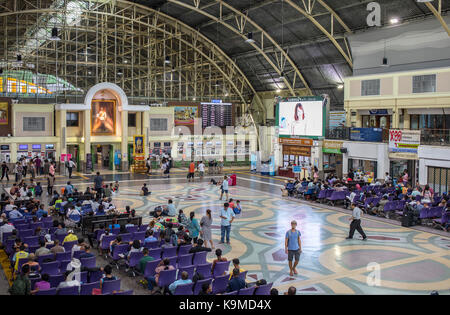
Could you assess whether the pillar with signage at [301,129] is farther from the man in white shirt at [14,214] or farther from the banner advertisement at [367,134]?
the man in white shirt at [14,214]

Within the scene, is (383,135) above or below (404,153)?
above

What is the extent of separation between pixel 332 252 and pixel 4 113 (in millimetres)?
31735

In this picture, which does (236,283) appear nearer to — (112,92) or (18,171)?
(18,171)

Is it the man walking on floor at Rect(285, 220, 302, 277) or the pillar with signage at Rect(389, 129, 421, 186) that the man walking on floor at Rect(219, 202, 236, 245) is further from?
the pillar with signage at Rect(389, 129, 421, 186)

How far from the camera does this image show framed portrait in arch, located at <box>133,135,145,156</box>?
41750mm

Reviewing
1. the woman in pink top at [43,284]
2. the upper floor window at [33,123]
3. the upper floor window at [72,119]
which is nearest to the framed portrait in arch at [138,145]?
the upper floor window at [72,119]

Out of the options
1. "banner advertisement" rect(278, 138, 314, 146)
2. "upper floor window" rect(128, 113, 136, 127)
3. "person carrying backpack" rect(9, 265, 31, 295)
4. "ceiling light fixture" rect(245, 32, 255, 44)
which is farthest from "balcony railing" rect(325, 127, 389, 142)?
"person carrying backpack" rect(9, 265, 31, 295)

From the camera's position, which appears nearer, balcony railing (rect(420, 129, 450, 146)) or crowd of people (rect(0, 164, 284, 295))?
crowd of people (rect(0, 164, 284, 295))

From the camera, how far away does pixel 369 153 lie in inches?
1278

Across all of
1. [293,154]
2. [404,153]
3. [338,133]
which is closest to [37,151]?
[293,154]

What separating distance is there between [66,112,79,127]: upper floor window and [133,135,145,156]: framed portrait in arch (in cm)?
514

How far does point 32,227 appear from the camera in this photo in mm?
15977
